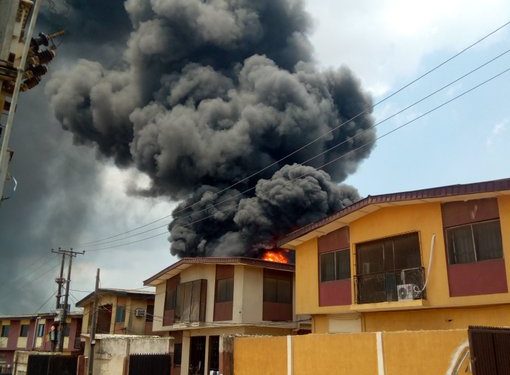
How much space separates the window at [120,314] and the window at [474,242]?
2780cm

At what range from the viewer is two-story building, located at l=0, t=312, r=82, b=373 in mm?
47344

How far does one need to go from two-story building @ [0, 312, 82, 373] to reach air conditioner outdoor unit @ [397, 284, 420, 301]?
33.0 m

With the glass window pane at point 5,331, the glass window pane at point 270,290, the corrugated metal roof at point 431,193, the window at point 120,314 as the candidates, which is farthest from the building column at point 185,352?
the glass window pane at point 5,331

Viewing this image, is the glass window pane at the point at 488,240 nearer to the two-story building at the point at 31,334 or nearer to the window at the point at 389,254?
the window at the point at 389,254

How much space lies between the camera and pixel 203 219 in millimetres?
44906

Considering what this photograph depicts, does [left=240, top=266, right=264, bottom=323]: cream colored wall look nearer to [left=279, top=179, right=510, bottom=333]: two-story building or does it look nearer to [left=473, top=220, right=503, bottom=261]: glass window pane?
[left=279, top=179, right=510, bottom=333]: two-story building

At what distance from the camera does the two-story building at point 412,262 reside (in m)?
18.5

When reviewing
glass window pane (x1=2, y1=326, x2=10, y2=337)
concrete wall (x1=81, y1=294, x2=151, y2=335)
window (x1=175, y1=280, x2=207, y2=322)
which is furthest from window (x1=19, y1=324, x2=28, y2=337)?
window (x1=175, y1=280, x2=207, y2=322)

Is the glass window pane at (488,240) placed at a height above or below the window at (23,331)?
above

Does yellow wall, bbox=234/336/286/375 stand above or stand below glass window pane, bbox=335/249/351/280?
below

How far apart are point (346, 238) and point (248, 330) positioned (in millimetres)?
9142

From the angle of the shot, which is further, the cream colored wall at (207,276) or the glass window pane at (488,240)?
the cream colored wall at (207,276)

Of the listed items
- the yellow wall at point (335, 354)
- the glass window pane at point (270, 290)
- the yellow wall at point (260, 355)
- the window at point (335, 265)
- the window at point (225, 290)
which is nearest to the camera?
the yellow wall at point (335, 354)

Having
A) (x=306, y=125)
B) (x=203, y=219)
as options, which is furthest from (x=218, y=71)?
(x=203, y=219)
